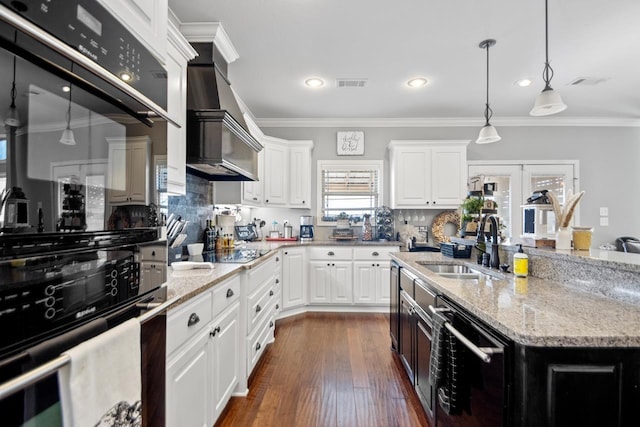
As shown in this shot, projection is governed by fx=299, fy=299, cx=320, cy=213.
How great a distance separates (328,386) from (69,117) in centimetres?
221

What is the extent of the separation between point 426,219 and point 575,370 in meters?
3.65

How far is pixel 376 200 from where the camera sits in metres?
4.49

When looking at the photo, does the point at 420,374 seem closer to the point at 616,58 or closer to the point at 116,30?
the point at 116,30

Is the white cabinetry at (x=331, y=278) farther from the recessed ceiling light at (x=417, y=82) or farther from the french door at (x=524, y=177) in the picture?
the french door at (x=524, y=177)

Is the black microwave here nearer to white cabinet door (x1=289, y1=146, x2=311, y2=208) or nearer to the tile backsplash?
the tile backsplash

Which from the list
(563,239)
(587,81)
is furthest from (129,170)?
(587,81)

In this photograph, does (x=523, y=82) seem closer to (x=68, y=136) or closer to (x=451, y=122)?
(x=451, y=122)

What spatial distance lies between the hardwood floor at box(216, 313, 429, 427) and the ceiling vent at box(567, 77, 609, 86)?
134 inches

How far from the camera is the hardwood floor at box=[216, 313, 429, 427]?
1.85 metres

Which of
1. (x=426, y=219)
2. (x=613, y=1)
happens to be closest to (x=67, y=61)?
(x=613, y=1)

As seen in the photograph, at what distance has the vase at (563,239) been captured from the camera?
1776 mm

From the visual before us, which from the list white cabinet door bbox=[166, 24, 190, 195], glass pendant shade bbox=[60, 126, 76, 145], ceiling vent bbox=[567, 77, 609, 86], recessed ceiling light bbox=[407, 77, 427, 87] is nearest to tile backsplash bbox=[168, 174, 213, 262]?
white cabinet door bbox=[166, 24, 190, 195]

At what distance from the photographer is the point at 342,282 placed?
151 inches

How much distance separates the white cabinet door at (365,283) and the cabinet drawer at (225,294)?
214 cm
